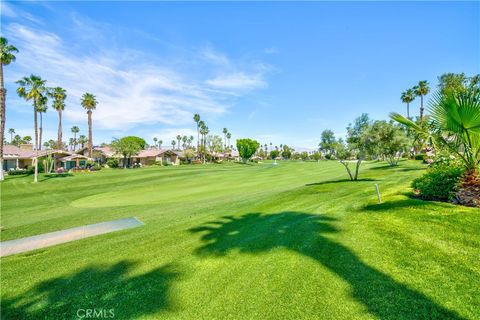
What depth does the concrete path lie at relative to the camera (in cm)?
788

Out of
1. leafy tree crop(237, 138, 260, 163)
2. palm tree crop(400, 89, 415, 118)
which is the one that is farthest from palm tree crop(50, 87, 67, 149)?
palm tree crop(400, 89, 415, 118)

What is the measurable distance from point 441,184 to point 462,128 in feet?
5.68

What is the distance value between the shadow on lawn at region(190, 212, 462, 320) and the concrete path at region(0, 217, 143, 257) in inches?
158

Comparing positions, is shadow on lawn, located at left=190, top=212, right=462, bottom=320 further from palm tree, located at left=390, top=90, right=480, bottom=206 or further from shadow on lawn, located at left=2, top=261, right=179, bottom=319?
palm tree, located at left=390, top=90, right=480, bottom=206

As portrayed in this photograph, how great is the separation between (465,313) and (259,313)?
2526mm

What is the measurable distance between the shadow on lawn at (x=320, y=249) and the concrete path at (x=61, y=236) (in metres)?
4.01

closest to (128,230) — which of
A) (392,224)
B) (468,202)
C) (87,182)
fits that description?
(392,224)

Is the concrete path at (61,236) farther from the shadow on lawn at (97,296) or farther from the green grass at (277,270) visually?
the shadow on lawn at (97,296)

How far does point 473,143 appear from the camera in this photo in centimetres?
611

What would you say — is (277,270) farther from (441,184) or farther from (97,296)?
(441,184)

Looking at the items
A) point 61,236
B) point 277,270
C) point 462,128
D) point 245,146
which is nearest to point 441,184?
point 462,128

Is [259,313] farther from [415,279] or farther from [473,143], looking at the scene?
[473,143]

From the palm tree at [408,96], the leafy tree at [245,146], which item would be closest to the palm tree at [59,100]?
the leafy tree at [245,146]

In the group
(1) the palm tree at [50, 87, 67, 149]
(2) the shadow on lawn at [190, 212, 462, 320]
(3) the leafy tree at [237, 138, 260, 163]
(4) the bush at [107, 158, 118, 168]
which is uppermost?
(1) the palm tree at [50, 87, 67, 149]
